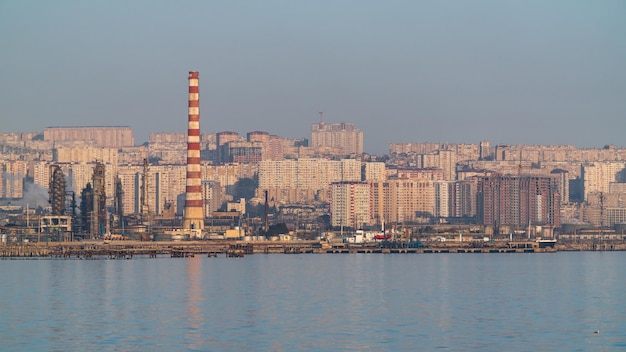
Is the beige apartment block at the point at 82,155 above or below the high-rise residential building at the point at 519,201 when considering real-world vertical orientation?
above

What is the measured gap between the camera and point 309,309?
3497 centimetres

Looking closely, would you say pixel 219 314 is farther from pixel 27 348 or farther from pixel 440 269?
pixel 440 269

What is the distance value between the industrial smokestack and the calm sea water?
30581 mm

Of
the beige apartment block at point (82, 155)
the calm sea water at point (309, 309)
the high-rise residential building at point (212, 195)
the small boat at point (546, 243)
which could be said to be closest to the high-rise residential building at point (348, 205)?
the high-rise residential building at point (212, 195)

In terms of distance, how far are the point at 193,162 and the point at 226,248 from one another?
6.96m

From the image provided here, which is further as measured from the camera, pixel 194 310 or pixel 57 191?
pixel 57 191

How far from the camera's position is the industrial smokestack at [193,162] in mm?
87125

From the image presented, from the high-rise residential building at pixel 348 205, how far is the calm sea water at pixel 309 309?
247 feet

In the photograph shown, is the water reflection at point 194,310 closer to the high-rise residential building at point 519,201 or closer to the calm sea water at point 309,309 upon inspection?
the calm sea water at point 309,309

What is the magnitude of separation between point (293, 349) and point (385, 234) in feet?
230

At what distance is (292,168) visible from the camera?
566 feet

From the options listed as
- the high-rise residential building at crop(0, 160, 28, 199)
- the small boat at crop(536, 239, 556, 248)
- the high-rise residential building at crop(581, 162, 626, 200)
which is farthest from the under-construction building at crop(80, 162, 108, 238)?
the high-rise residential building at crop(581, 162, 626, 200)

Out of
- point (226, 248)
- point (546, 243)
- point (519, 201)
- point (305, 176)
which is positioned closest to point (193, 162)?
point (226, 248)

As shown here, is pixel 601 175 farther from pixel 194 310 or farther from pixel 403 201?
pixel 194 310
